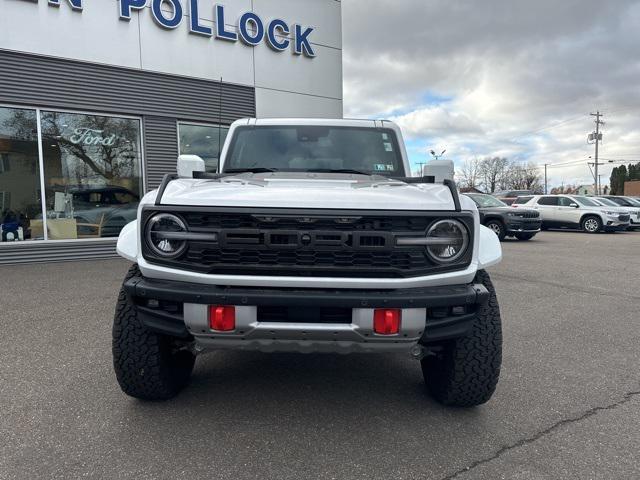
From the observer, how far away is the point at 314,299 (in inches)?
84.7

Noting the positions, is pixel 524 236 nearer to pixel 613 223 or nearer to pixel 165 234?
pixel 613 223

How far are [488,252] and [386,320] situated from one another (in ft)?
2.53

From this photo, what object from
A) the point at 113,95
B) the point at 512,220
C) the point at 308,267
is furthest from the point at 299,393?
the point at 512,220

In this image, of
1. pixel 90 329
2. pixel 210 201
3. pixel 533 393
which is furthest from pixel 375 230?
pixel 90 329

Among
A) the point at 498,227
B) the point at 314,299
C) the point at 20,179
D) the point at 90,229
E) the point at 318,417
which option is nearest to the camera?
the point at 314,299

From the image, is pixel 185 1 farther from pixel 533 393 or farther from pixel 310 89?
pixel 533 393

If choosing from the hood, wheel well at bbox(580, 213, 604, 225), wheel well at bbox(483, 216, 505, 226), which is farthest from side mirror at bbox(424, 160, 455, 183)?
wheel well at bbox(580, 213, 604, 225)

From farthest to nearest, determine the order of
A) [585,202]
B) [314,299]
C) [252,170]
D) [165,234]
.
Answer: [585,202]
[252,170]
[165,234]
[314,299]

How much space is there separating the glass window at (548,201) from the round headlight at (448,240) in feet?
A: 61.0

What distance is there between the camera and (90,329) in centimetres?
445

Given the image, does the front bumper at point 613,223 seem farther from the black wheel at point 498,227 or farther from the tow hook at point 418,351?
the tow hook at point 418,351

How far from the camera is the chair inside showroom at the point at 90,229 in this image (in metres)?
Answer: 9.55

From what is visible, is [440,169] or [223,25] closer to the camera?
[440,169]

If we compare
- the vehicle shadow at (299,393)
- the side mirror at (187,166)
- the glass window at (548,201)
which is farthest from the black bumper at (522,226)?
the side mirror at (187,166)
